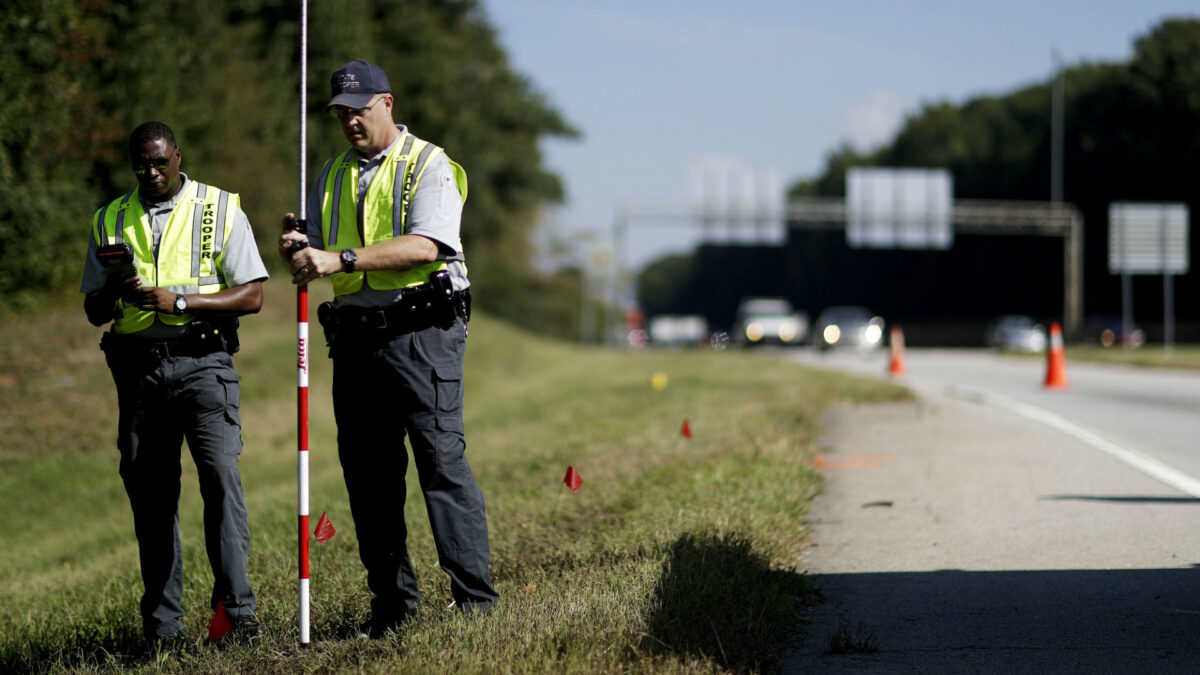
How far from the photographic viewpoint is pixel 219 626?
511 cm

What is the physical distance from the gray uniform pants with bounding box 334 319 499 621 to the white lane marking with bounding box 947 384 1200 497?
5.30m

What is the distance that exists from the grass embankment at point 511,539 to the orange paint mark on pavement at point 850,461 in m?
0.27

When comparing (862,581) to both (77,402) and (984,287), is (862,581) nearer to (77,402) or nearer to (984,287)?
(77,402)

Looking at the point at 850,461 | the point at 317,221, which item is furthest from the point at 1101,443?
the point at 317,221

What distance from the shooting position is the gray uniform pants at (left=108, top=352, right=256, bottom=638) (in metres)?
5.29

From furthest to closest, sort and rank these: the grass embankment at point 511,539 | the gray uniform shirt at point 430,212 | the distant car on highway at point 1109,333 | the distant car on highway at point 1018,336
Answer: the distant car on highway at point 1109,333, the distant car on highway at point 1018,336, the gray uniform shirt at point 430,212, the grass embankment at point 511,539

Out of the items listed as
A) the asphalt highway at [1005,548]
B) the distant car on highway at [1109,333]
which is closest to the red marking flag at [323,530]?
the asphalt highway at [1005,548]

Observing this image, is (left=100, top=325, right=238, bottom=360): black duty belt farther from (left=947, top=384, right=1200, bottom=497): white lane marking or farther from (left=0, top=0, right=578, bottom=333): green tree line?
(left=947, top=384, right=1200, bottom=497): white lane marking

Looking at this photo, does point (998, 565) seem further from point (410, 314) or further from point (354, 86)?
point (354, 86)

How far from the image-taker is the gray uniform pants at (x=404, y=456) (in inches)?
186

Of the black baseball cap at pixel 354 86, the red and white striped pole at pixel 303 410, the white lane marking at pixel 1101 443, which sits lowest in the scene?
the white lane marking at pixel 1101 443

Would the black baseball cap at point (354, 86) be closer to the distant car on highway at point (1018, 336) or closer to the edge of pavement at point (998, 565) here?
the edge of pavement at point (998, 565)

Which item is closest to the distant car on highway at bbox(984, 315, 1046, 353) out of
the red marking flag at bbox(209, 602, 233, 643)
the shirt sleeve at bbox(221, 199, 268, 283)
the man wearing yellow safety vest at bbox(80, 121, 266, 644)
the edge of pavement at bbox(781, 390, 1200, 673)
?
the edge of pavement at bbox(781, 390, 1200, 673)

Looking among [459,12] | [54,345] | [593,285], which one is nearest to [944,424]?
[54,345]
